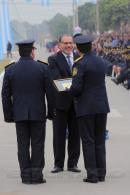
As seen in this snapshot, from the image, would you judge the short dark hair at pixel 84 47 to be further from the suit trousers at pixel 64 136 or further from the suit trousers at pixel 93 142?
the suit trousers at pixel 64 136

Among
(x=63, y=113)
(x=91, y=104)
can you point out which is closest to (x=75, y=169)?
(x=63, y=113)

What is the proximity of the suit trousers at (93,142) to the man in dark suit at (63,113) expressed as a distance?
517 mm

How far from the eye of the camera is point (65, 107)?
8484 mm

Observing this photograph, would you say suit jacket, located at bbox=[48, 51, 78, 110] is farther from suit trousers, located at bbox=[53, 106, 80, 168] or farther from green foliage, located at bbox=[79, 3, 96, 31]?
green foliage, located at bbox=[79, 3, 96, 31]

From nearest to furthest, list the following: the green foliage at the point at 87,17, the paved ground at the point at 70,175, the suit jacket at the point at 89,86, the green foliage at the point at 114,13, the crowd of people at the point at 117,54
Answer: the paved ground at the point at 70,175 → the suit jacket at the point at 89,86 → the crowd of people at the point at 117,54 → the green foliage at the point at 114,13 → the green foliage at the point at 87,17

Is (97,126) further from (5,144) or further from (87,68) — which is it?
(5,144)

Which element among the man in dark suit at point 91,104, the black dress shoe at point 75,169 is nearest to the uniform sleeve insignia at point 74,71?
the man in dark suit at point 91,104

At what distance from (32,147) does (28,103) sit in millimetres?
517

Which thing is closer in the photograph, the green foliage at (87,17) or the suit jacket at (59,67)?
the suit jacket at (59,67)

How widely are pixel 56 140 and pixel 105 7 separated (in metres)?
80.3

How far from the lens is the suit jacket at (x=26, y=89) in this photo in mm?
8008

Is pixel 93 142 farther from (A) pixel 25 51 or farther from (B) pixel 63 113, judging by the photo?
(A) pixel 25 51

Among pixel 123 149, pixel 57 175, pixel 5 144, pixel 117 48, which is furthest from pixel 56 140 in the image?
pixel 117 48

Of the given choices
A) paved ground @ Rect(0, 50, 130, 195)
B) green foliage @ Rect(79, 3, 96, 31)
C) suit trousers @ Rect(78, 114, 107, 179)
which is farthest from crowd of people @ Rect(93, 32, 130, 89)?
green foliage @ Rect(79, 3, 96, 31)
